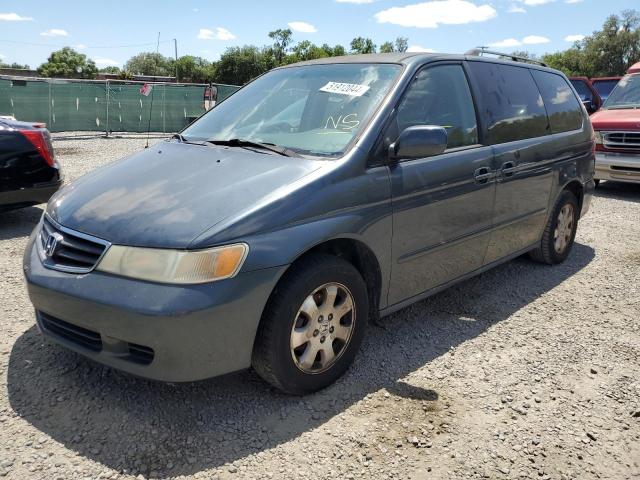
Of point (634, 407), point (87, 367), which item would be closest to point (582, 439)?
point (634, 407)

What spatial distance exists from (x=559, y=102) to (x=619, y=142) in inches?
178

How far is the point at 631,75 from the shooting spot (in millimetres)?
9820

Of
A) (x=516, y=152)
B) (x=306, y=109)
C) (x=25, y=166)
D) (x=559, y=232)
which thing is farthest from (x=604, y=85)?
(x=25, y=166)

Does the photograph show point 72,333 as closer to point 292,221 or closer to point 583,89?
point 292,221

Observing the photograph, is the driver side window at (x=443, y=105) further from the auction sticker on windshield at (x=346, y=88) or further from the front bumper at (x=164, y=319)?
the front bumper at (x=164, y=319)

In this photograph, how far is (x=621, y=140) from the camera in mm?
8547

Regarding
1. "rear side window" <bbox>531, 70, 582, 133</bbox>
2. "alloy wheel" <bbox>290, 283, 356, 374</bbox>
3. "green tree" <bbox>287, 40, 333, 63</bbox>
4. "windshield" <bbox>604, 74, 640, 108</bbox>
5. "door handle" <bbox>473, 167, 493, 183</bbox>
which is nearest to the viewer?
"alloy wheel" <bbox>290, 283, 356, 374</bbox>

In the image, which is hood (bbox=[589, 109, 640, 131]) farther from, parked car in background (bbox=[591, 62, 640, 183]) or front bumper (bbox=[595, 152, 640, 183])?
front bumper (bbox=[595, 152, 640, 183])

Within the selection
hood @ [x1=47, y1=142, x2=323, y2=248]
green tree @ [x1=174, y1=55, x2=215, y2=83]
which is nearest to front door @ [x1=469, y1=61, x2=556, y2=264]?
hood @ [x1=47, y1=142, x2=323, y2=248]

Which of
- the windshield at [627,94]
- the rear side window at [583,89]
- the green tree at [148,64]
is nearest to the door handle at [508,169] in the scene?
the windshield at [627,94]

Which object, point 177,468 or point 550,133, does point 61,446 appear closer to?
point 177,468

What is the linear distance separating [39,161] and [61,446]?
3.90 m

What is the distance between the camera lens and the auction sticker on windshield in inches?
129

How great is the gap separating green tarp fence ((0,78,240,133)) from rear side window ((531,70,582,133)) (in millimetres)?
15659
